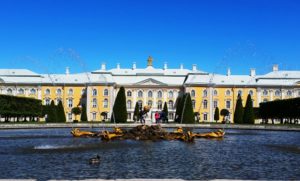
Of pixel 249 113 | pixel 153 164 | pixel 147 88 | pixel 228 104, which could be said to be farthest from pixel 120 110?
pixel 153 164

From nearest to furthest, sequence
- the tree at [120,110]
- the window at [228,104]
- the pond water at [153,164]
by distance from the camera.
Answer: the pond water at [153,164] < the tree at [120,110] < the window at [228,104]

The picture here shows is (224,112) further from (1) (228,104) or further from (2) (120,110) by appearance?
(2) (120,110)

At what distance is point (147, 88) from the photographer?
8769 centimetres

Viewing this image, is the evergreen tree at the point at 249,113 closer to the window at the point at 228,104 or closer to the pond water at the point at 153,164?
the window at the point at 228,104

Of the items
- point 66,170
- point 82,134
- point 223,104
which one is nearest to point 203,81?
point 223,104

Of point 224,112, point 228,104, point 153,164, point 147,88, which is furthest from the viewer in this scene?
point 147,88

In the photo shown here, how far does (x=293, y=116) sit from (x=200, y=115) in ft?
105

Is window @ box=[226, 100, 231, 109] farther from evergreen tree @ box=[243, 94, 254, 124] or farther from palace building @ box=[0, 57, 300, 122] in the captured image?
evergreen tree @ box=[243, 94, 254, 124]

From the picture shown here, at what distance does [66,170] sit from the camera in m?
11.9

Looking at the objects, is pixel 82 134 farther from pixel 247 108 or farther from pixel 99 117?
pixel 99 117

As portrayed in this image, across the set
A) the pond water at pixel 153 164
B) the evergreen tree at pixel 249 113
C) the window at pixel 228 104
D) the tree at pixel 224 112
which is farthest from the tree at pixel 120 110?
the window at pixel 228 104

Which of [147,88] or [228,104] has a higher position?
[147,88]

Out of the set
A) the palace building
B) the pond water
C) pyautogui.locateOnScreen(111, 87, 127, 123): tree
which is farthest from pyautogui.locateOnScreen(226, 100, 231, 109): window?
the pond water

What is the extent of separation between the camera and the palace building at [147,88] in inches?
3314
